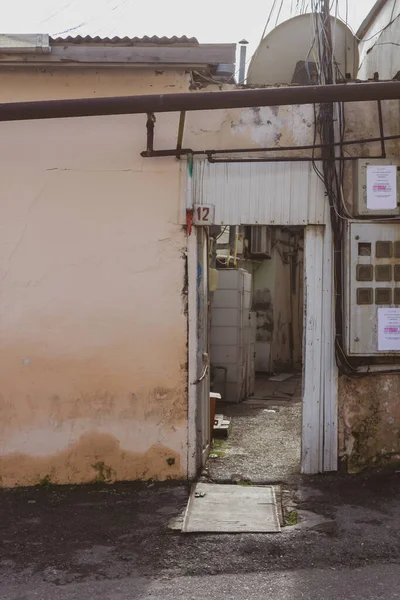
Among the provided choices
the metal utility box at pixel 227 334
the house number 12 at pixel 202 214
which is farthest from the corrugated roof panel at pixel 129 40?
the metal utility box at pixel 227 334

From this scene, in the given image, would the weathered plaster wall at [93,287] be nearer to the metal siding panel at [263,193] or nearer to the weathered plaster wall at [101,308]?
the weathered plaster wall at [101,308]

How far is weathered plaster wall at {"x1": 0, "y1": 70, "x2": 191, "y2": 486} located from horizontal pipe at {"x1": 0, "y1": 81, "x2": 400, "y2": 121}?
1.39 meters

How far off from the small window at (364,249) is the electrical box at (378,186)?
11.7 inches

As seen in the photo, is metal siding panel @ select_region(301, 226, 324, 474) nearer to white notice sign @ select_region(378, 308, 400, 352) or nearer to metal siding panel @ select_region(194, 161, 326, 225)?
metal siding panel @ select_region(194, 161, 326, 225)

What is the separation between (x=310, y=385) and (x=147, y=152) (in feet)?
9.49

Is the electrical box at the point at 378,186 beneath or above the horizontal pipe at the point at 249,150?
beneath

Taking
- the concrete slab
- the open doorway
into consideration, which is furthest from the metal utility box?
the concrete slab

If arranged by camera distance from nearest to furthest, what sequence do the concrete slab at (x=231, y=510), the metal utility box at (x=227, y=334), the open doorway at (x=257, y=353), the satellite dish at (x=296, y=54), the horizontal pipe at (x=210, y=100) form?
the horizontal pipe at (x=210, y=100) < the concrete slab at (x=231, y=510) < the satellite dish at (x=296, y=54) < the open doorway at (x=257, y=353) < the metal utility box at (x=227, y=334)

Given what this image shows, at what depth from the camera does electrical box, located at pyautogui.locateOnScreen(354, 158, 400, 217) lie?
6602mm

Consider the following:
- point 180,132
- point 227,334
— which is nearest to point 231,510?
point 180,132

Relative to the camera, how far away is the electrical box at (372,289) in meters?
6.60

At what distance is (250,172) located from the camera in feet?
22.2

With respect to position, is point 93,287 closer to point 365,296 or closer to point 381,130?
point 365,296

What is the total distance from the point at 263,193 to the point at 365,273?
1.31 m
